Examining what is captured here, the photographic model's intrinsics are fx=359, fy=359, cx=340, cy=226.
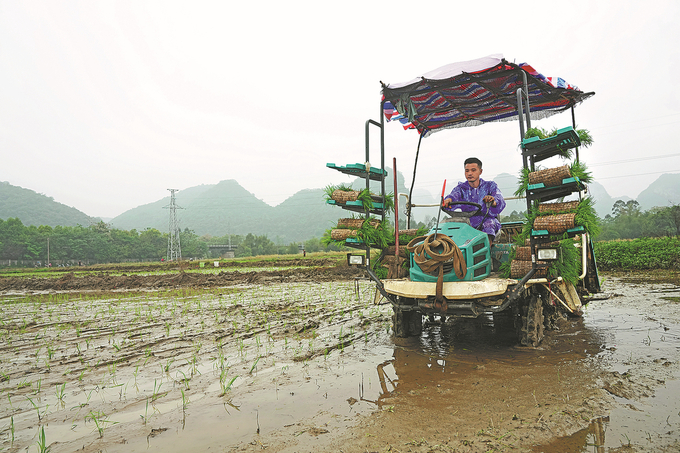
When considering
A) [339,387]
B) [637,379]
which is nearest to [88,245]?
[339,387]

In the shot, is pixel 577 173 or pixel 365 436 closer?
pixel 365 436

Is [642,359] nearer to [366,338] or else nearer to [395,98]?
[366,338]

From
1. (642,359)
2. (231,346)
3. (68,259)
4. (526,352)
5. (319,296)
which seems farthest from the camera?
(68,259)

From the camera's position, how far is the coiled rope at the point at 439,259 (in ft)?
12.6

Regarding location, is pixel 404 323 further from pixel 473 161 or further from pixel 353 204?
pixel 473 161

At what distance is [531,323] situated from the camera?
167 inches

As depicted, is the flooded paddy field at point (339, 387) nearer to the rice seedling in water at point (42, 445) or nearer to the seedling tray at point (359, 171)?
the rice seedling in water at point (42, 445)

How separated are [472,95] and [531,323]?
3.72 metres

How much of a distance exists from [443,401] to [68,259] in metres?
84.2

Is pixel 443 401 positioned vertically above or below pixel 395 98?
below

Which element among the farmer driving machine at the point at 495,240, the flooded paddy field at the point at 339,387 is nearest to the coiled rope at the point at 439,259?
the farmer driving machine at the point at 495,240

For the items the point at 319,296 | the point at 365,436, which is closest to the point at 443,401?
the point at 365,436

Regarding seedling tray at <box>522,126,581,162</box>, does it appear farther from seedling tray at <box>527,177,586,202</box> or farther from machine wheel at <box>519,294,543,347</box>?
machine wheel at <box>519,294,543,347</box>

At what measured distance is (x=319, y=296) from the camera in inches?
380
